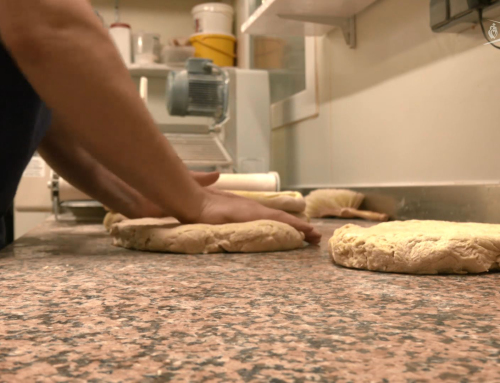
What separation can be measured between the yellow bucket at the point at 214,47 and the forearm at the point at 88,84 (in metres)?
2.55

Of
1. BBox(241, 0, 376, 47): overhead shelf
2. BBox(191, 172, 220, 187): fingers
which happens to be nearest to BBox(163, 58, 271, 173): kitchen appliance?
BBox(241, 0, 376, 47): overhead shelf

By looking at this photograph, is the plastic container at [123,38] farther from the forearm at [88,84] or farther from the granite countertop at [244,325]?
the granite countertop at [244,325]

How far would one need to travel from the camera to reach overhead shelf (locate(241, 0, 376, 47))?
5.71ft

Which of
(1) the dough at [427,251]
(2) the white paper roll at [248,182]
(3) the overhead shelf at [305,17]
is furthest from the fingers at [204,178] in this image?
(3) the overhead shelf at [305,17]

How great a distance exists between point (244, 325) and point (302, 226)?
593mm

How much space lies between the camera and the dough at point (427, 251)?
0.63 meters

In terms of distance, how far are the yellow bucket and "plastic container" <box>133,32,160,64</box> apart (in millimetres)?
257

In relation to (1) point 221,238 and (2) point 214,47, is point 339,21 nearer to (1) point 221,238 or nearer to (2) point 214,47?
(1) point 221,238

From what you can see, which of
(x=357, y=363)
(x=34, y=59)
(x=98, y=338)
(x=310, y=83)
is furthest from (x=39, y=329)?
(x=310, y=83)

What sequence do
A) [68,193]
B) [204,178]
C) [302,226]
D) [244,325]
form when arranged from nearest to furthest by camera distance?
[244,325] → [302,226] → [204,178] → [68,193]

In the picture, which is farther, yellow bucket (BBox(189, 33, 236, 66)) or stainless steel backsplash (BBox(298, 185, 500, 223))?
yellow bucket (BBox(189, 33, 236, 66))

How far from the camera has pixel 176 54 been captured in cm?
316

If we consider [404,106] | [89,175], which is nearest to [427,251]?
[89,175]

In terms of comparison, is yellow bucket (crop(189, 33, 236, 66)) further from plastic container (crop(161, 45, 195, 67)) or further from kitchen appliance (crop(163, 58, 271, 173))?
kitchen appliance (crop(163, 58, 271, 173))
